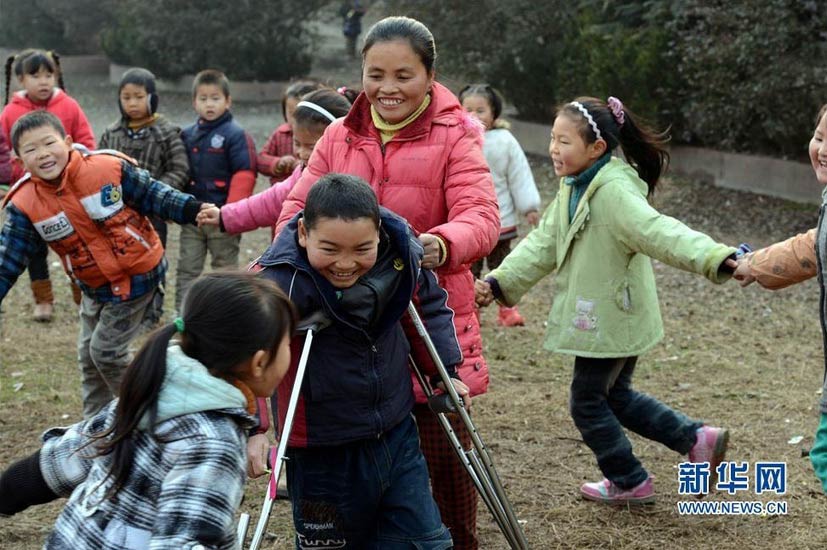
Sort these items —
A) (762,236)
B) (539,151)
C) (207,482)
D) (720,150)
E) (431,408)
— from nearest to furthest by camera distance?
(207,482) → (431,408) → (762,236) → (720,150) → (539,151)

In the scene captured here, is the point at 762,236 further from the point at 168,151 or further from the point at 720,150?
the point at 168,151

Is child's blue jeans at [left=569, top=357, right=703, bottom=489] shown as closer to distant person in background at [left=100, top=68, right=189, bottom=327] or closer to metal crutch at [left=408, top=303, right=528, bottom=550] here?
→ metal crutch at [left=408, top=303, right=528, bottom=550]

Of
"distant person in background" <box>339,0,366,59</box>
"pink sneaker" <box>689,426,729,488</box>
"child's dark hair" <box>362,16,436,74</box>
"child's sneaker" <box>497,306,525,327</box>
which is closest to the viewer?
"child's dark hair" <box>362,16,436,74</box>

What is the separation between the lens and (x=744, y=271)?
4.09 m

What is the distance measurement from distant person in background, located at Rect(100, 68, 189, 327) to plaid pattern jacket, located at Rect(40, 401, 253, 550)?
5151 millimetres

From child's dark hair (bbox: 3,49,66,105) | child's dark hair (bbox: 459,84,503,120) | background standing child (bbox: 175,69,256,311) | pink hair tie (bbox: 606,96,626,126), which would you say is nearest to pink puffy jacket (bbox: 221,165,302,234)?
pink hair tie (bbox: 606,96,626,126)

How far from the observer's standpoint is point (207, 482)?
101 inches

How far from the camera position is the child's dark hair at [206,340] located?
2.66 meters

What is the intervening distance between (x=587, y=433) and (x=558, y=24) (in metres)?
12.6

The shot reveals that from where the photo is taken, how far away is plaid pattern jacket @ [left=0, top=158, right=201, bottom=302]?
5.09 m

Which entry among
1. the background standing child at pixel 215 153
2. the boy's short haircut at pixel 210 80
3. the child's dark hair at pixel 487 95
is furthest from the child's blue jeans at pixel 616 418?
the boy's short haircut at pixel 210 80

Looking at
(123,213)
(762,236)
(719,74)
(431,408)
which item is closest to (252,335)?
(431,408)

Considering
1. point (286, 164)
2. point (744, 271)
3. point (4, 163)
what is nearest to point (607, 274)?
point (744, 271)

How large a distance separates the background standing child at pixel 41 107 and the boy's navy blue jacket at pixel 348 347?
5.65 meters
